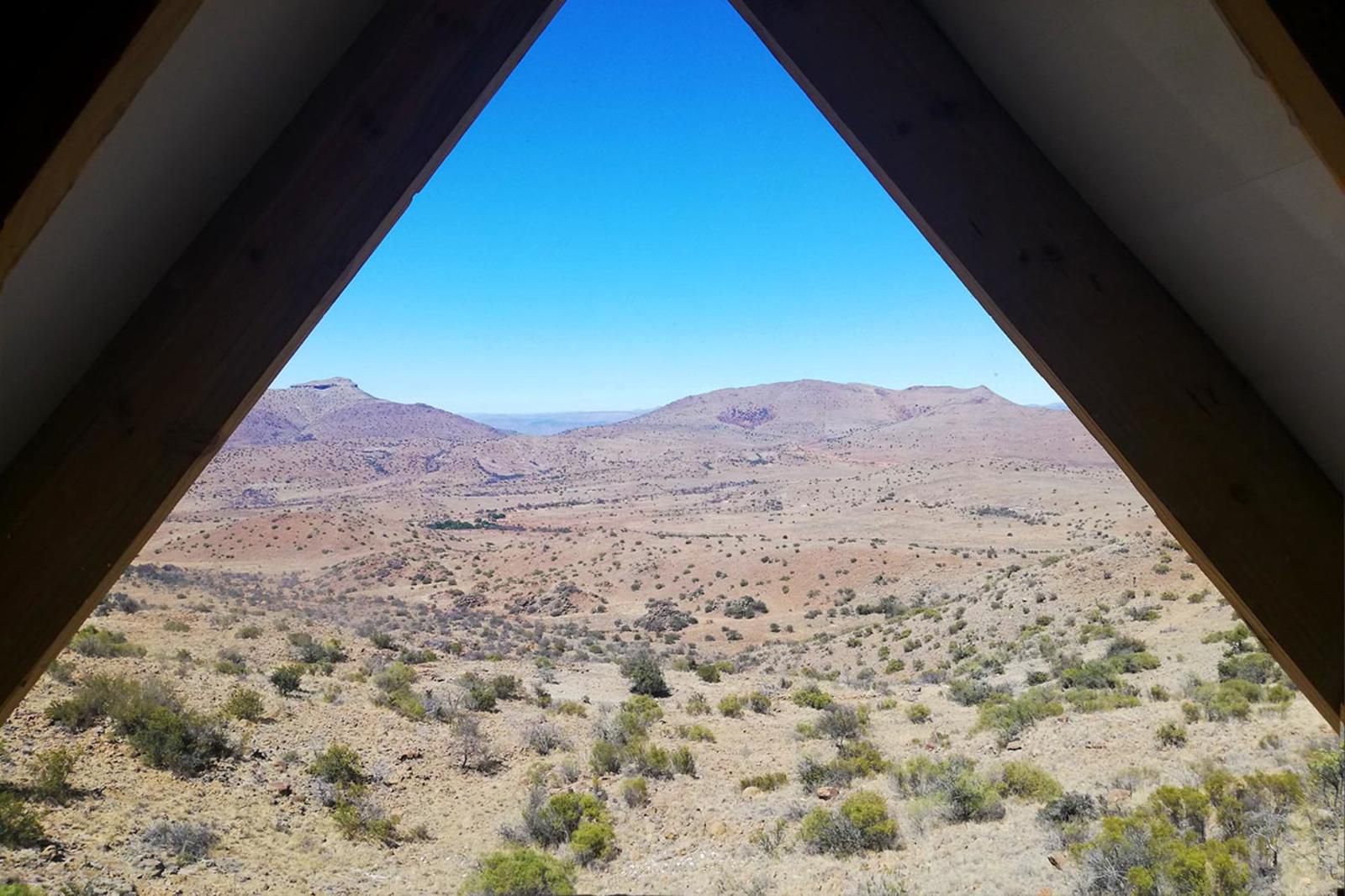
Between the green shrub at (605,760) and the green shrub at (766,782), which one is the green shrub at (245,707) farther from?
the green shrub at (766,782)

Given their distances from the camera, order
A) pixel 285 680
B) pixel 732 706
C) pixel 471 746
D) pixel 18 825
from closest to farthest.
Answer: pixel 18 825, pixel 471 746, pixel 285 680, pixel 732 706

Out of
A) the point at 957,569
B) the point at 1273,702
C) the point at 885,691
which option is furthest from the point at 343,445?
the point at 1273,702

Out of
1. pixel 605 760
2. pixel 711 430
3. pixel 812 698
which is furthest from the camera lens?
pixel 711 430

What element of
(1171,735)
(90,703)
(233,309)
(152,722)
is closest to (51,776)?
(152,722)

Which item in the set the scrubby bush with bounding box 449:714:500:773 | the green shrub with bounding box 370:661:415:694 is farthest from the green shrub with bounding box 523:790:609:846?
the green shrub with bounding box 370:661:415:694

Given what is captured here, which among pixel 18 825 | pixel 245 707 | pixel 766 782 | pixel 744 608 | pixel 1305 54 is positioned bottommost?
pixel 744 608

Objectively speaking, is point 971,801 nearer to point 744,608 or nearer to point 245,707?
point 245,707
